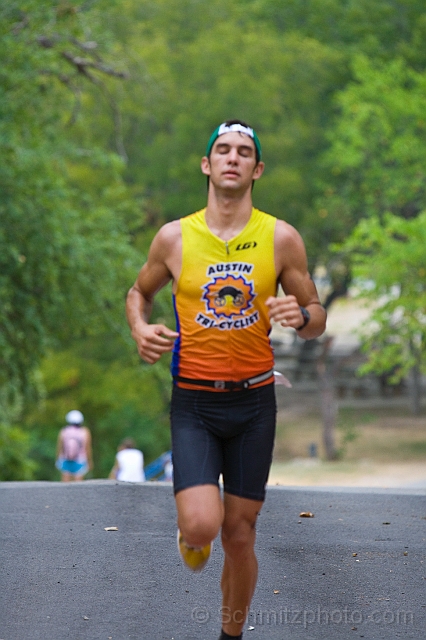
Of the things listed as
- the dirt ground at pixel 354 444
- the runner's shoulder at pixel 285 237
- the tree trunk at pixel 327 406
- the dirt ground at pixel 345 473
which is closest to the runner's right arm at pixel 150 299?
the runner's shoulder at pixel 285 237

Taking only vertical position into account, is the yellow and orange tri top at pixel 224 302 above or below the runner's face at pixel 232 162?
below

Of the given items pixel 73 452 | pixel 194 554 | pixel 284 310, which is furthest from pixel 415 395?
pixel 284 310

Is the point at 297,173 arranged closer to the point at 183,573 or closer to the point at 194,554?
the point at 183,573

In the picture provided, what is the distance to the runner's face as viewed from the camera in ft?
13.9

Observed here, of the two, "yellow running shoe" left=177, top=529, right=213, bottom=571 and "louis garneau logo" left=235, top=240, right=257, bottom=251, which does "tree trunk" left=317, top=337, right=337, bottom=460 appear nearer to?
"louis garneau logo" left=235, top=240, right=257, bottom=251

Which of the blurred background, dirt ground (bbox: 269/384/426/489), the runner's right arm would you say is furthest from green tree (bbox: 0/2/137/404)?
dirt ground (bbox: 269/384/426/489)

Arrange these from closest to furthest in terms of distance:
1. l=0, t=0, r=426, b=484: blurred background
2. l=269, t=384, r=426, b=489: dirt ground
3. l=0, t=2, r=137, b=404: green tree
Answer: l=0, t=2, r=137, b=404: green tree < l=0, t=0, r=426, b=484: blurred background < l=269, t=384, r=426, b=489: dirt ground

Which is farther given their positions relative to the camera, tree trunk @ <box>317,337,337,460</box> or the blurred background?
tree trunk @ <box>317,337,337,460</box>

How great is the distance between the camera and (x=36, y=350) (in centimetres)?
→ 1440

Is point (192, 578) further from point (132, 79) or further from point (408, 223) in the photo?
point (408, 223)

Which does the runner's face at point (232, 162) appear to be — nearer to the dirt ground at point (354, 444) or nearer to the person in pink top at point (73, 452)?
the person in pink top at point (73, 452)

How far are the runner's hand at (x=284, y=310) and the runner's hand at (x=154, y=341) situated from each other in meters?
0.41

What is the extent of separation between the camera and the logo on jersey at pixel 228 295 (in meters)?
4.18

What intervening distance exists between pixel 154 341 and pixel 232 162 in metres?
0.78
